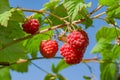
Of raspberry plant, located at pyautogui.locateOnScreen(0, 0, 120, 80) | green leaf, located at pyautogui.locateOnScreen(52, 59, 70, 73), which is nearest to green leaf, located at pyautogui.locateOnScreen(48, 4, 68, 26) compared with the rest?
raspberry plant, located at pyautogui.locateOnScreen(0, 0, 120, 80)

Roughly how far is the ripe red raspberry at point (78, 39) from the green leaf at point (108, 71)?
0.71 meters

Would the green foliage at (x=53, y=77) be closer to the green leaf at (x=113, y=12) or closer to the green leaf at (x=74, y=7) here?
the green leaf at (x=113, y=12)

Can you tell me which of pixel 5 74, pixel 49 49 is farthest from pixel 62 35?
pixel 5 74

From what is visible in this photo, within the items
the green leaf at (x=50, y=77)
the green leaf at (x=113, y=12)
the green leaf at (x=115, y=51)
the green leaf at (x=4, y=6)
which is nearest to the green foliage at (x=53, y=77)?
the green leaf at (x=50, y=77)

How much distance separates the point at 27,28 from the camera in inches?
78.9

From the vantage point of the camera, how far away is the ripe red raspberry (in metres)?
1.86

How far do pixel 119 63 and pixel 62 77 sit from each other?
1.35 ft

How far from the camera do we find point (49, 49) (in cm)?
211

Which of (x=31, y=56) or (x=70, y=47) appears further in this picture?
(x=31, y=56)

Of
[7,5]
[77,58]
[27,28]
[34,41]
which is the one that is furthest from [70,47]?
[34,41]

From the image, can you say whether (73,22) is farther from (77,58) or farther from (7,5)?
(7,5)

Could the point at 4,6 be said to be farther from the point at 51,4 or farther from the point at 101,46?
the point at 101,46

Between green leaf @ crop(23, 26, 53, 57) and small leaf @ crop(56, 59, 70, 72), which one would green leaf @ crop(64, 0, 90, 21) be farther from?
small leaf @ crop(56, 59, 70, 72)

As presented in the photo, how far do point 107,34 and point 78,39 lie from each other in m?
0.80
